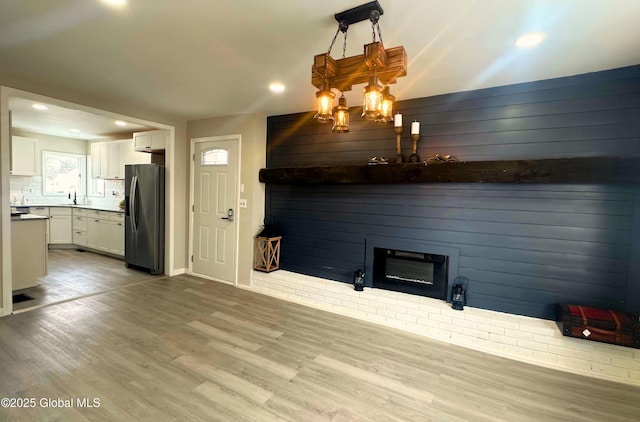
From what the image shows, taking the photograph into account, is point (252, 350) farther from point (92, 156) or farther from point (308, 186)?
point (92, 156)

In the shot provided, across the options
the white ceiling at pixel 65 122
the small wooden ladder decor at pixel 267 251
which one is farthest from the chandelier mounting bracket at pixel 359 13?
the white ceiling at pixel 65 122

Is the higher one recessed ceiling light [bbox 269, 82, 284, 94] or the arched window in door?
recessed ceiling light [bbox 269, 82, 284, 94]

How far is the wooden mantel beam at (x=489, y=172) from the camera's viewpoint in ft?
7.71

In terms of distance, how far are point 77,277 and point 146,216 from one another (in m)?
1.27

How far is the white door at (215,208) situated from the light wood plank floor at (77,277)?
3.00ft

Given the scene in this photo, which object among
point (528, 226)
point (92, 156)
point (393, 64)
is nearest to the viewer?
point (393, 64)

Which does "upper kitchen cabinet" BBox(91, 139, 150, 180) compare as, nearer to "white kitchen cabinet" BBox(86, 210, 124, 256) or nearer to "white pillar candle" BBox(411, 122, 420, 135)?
"white kitchen cabinet" BBox(86, 210, 124, 256)

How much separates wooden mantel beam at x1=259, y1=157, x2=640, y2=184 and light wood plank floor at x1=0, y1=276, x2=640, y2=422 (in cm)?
160

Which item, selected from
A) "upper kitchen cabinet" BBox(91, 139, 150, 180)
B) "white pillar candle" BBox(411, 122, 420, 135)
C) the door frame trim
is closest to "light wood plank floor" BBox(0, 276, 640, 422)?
the door frame trim

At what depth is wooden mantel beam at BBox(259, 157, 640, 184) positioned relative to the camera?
235cm

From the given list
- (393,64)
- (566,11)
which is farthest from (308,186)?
(566,11)

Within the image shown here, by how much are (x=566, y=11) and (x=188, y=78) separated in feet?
9.86

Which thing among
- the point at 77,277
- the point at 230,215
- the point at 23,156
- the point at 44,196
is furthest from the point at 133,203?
the point at 44,196

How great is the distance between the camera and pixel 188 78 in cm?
289
